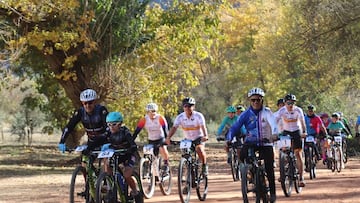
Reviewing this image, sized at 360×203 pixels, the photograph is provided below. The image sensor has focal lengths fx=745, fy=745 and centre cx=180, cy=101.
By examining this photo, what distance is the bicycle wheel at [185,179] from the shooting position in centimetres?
1352

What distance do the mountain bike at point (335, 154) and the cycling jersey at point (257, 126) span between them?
1041 cm

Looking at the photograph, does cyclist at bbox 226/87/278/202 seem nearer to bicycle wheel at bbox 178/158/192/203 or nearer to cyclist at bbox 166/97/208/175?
bicycle wheel at bbox 178/158/192/203

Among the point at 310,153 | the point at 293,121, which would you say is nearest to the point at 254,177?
the point at 293,121

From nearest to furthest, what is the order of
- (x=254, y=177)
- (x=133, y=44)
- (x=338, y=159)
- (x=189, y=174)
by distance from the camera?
(x=254, y=177) < (x=189, y=174) < (x=338, y=159) < (x=133, y=44)

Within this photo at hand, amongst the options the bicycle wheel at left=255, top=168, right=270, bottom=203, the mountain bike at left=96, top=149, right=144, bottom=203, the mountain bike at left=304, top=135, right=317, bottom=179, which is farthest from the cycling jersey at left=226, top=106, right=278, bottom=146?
the mountain bike at left=304, top=135, right=317, bottom=179

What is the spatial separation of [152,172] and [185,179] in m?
1.83

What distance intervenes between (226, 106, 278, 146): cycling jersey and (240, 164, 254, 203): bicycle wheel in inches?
22.5

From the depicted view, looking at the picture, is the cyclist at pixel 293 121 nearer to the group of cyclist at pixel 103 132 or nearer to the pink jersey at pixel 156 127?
the pink jersey at pixel 156 127

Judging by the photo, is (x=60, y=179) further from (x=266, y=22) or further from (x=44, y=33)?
(x=266, y=22)

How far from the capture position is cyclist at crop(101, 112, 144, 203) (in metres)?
11.1

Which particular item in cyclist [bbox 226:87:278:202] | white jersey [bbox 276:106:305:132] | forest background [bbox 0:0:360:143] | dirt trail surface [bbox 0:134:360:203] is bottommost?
dirt trail surface [bbox 0:134:360:203]

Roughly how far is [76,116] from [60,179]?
10173 mm

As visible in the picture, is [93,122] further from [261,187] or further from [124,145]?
[261,187]

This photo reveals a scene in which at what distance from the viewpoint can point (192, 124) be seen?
14.9 m
